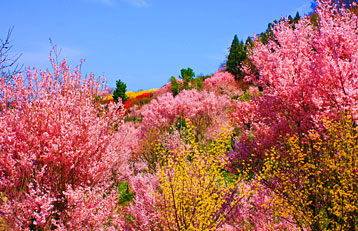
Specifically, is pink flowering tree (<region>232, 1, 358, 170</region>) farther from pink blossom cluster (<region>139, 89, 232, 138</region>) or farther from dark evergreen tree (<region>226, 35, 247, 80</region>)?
dark evergreen tree (<region>226, 35, 247, 80</region>)

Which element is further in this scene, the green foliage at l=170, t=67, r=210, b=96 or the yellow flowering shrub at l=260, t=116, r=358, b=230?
the green foliage at l=170, t=67, r=210, b=96

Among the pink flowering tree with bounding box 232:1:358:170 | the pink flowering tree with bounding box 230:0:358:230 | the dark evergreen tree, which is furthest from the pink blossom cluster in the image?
the dark evergreen tree

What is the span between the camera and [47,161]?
26.4 ft

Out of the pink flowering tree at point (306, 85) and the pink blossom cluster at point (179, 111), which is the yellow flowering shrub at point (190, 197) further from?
the pink blossom cluster at point (179, 111)

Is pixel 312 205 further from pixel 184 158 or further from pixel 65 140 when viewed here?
pixel 65 140

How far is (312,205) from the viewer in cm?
948

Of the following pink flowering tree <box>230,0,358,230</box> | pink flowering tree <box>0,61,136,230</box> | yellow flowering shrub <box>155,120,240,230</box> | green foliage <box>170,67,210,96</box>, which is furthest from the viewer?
green foliage <box>170,67,210,96</box>

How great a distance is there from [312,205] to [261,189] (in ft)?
5.22

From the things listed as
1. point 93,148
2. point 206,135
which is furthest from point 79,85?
point 206,135

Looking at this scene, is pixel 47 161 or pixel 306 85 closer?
pixel 47 161

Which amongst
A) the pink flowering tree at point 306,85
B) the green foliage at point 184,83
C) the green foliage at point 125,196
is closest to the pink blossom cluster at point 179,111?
the green foliage at point 125,196

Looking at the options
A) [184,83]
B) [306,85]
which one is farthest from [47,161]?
[184,83]

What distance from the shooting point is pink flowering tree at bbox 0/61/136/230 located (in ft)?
24.8

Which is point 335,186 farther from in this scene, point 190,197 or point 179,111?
point 179,111
